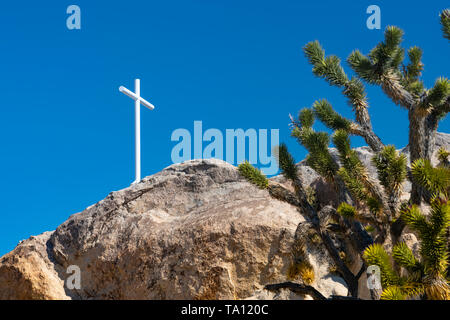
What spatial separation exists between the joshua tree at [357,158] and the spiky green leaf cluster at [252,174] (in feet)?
0.06

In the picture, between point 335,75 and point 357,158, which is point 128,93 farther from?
point 357,158

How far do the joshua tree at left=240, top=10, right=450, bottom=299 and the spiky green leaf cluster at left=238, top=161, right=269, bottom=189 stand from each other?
18 mm

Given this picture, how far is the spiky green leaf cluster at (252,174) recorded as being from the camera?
10180mm

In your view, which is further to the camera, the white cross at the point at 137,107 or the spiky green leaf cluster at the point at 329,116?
the white cross at the point at 137,107

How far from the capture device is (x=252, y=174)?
10.2 m

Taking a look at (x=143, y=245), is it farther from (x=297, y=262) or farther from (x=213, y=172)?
(x=297, y=262)

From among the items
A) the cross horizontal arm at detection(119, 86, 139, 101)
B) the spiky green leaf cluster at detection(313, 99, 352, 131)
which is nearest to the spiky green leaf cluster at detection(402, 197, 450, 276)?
the spiky green leaf cluster at detection(313, 99, 352, 131)

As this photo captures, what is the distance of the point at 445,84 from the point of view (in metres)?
10.4

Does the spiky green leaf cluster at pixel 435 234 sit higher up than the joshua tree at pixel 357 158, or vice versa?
the joshua tree at pixel 357 158

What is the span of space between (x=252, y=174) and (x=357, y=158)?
183 centimetres

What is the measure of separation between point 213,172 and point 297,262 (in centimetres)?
543

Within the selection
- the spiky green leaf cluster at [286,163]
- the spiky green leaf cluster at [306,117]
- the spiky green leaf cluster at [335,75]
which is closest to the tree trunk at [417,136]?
the spiky green leaf cluster at [335,75]

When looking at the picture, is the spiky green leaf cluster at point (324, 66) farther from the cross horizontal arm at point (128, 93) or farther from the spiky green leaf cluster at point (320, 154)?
the cross horizontal arm at point (128, 93)

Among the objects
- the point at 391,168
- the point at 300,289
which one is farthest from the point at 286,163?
the point at 300,289
